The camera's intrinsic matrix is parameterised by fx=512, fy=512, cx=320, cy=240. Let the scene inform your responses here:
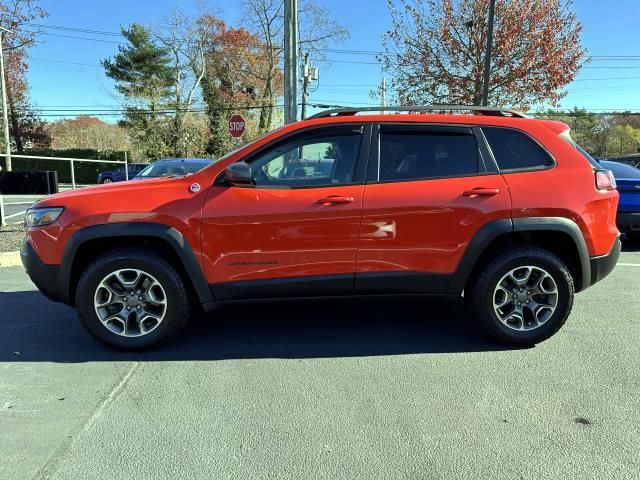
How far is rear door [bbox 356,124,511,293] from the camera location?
389 centimetres

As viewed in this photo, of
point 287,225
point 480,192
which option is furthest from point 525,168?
point 287,225

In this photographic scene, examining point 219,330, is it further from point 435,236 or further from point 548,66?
point 548,66

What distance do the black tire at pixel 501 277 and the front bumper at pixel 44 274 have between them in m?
3.25

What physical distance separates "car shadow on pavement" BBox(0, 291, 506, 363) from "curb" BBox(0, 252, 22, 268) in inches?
92.5

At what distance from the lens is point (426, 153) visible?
407cm

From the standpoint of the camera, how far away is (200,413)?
3127 mm

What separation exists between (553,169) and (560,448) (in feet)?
7.20

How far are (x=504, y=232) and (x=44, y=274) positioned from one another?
3552 mm

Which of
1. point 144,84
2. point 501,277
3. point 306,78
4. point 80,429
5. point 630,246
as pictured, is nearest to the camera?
point 80,429

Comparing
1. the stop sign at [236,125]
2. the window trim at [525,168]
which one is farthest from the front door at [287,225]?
the stop sign at [236,125]

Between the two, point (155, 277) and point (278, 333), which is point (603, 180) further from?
point (155, 277)

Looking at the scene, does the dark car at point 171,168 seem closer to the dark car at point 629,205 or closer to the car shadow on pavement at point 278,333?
the car shadow on pavement at point 278,333

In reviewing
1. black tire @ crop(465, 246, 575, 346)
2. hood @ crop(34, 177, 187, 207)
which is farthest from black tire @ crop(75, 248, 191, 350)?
black tire @ crop(465, 246, 575, 346)

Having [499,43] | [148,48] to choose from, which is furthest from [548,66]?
[148,48]
